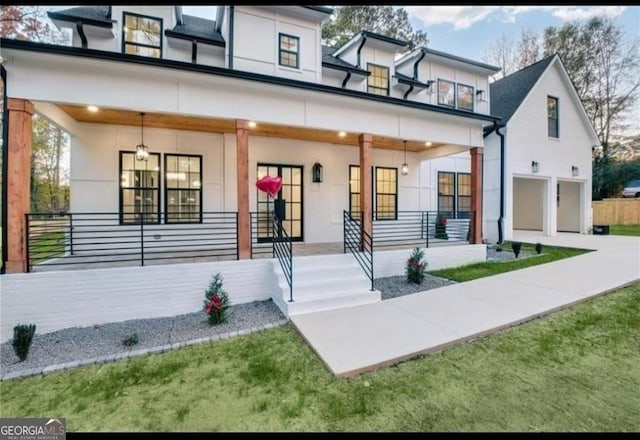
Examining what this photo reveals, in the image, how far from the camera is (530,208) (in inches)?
587

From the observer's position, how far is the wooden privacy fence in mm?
17750

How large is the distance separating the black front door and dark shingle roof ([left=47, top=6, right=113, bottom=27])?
461 centimetres

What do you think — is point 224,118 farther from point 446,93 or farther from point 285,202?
point 446,93

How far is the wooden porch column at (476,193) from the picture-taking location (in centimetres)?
846

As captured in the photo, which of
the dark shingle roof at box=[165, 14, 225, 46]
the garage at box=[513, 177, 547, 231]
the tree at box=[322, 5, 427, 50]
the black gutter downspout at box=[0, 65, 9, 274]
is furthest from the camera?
the tree at box=[322, 5, 427, 50]

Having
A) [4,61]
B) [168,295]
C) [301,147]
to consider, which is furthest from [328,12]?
[168,295]

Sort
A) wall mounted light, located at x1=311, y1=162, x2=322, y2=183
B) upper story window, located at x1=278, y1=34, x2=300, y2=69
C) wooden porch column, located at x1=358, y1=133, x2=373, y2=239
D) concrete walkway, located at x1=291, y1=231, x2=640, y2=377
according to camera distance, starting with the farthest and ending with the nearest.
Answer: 1. wall mounted light, located at x1=311, y1=162, x2=322, y2=183
2. upper story window, located at x1=278, y1=34, x2=300, y2=69
3. wooden porch column, located at x1=358, y1=133, x2=373, y2=239
4. concrete walkway, located at x1=291, y1=231, x2=640, y2=377

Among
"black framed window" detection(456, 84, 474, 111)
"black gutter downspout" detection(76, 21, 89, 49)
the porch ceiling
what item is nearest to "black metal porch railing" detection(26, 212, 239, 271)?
the porch ceiling

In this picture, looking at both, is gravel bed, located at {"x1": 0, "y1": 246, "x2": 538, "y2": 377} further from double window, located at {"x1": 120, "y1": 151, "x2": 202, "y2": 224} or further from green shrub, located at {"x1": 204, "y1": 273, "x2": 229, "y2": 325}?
double window, located at {"x1": 120, "y1": 151, "x2": 202, "y2": 224}

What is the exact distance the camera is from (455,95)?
451 inches

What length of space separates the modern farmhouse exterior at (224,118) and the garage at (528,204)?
7.57 m

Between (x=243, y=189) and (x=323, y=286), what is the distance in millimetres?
2470

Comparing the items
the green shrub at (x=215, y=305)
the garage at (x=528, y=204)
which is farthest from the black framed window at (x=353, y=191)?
the garage at (x=528, y=204)
